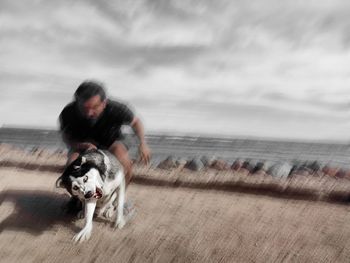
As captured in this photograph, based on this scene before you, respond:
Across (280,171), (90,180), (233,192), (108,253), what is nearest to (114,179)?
(90,180)

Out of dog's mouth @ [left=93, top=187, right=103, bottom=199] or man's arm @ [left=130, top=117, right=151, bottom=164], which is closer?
dog's mouth @ [left=93, top=187, right=103, bottom=199]

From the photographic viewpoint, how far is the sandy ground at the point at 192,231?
481 cm

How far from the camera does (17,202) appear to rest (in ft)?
21.9

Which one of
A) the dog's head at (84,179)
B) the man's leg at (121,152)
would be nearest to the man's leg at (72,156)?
the man's leg at (121,152)

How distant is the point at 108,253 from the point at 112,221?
602 millimetres

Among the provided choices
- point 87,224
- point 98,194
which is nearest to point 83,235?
point 87,224

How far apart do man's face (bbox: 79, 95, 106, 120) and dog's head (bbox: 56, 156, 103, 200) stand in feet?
2.36

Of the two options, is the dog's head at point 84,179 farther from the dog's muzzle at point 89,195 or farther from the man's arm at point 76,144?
the man's arm at point 76,144

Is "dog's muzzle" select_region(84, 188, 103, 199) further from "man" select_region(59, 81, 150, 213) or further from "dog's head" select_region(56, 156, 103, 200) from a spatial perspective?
"man" select_region(59, 81, 150, 213)

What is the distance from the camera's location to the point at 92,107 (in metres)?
5.66

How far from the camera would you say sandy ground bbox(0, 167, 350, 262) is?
481cm

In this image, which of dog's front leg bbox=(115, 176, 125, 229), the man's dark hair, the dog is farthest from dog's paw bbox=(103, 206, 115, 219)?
the man's dark hair

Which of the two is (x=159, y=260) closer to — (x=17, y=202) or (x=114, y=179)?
(x=114, y=179)

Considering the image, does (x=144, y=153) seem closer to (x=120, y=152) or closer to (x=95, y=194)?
(x=120, y=152)
